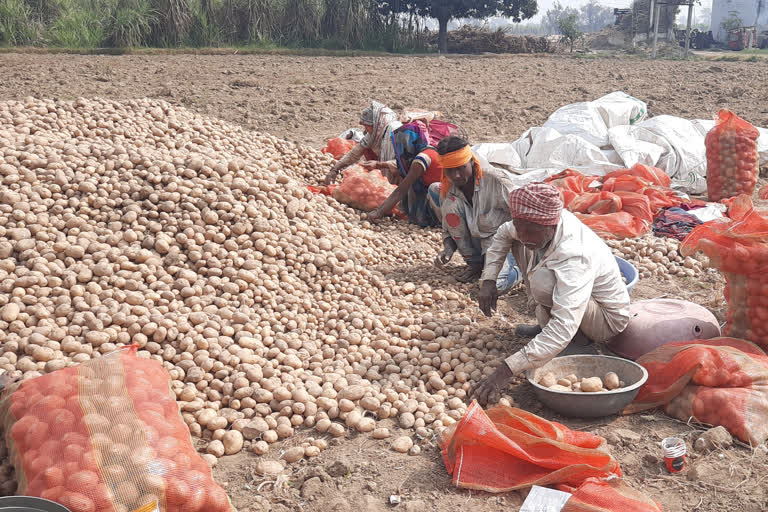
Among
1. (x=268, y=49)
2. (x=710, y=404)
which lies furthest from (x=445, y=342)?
(x=268, y=49)

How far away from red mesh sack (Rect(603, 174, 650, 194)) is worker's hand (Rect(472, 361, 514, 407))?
11.5 ft

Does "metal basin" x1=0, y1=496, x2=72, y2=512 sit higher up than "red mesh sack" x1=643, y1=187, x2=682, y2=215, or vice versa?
"metal basin" x1=0, y1=496, x2=72, y2=512

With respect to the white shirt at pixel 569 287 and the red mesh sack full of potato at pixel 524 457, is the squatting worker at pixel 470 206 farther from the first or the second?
the red mesh sack full of potato at pixel 524 457

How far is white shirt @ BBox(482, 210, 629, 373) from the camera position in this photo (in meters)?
2.84

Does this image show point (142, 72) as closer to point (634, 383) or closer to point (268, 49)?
point (268, 49)

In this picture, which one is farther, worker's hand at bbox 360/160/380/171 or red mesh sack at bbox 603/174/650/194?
red mesh sack at bbox 603/174/650/194

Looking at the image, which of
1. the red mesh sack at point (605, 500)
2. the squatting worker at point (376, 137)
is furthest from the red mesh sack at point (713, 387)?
the squatting worker at point (376, 137)

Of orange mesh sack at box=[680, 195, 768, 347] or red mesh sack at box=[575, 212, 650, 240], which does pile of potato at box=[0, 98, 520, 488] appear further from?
red mesh sack at box=[575, 212, 650, 240]

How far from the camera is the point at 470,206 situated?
4422mm

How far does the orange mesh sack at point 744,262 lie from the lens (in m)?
3.04

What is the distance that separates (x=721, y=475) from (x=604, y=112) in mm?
5425

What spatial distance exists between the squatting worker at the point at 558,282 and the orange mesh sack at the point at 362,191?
2.23m

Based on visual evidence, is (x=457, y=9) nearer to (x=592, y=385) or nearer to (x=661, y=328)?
(x=661, y=328)

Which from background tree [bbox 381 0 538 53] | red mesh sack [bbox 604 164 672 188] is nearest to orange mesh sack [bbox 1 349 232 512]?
red mesh sack [bbox 604 164 672 188]
